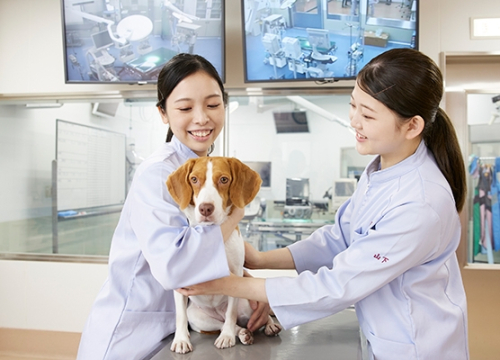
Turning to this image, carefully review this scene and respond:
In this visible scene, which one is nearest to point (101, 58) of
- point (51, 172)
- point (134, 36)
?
point (134, 36)

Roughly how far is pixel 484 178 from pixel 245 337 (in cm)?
279

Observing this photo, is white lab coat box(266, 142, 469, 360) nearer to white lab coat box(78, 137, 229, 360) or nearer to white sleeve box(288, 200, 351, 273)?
white lab coat box(78, 137, 229, 360)

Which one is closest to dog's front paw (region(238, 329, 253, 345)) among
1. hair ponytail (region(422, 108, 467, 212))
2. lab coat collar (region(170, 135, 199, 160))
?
lab coat collar (region(170, 135, 199, 160))

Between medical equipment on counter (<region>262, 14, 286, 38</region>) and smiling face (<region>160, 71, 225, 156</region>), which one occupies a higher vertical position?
medical equipment on counter (<region>262, 14, 286, 38</region>)

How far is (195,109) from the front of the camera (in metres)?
1.37

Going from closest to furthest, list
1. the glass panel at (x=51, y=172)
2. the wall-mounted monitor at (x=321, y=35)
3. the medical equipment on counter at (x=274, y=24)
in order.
→ the wall-mounted monitor at (x=321, y=35) → the medical equipment on counter at (x=274, y=24) → the glass panel at (x=51, y=172)

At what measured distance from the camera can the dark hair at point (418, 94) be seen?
1.18 m

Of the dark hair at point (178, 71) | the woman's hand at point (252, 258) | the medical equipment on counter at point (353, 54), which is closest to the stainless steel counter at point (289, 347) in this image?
the woman's hand at point (252, 258)

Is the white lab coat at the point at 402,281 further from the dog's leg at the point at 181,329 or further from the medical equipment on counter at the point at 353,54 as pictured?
the medical equipment on counter at the point at 353,54

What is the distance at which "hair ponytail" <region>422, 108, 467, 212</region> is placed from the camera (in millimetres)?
1256

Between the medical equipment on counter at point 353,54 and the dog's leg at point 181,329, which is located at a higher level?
the medical equipment on counter at point 353,54

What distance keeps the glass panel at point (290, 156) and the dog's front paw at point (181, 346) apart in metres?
2.29

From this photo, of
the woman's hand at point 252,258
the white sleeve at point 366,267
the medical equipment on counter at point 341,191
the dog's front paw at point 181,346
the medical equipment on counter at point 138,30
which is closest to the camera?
the white sleeve at point 366,267

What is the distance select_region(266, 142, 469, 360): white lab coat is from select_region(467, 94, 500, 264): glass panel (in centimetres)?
236
